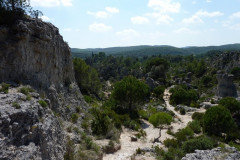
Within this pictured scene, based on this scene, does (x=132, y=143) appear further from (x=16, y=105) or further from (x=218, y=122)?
(x=16, y=105)

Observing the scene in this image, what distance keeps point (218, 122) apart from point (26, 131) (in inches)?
925

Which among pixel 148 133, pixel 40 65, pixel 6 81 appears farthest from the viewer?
pixel 148 133

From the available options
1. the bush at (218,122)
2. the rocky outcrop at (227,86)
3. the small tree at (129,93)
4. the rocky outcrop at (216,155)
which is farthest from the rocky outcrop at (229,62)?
the rocky outcrop at (216,155)

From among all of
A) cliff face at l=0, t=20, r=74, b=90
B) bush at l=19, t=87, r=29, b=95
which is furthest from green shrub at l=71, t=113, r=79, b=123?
bush at l=19, t=87, r=29, b=95

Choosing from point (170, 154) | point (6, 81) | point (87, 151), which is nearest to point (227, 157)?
point (170, 154)

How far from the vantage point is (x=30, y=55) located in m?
16.0

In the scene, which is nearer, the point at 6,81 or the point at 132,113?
the point at 6,81

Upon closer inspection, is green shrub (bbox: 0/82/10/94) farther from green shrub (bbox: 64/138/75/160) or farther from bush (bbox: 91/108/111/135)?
bush (bbox: 91/108/111/135)

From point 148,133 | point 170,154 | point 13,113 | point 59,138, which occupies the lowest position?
point 148,133

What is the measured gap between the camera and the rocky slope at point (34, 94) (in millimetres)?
10016

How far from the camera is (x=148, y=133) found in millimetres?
26516

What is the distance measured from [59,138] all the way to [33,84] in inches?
191

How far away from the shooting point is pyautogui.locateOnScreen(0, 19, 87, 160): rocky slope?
10016 mm

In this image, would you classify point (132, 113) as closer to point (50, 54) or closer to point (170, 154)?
point (170, 154)
